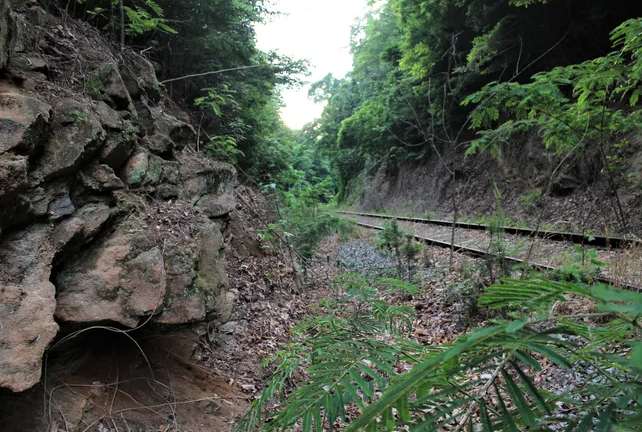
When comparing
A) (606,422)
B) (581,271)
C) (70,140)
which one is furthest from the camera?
(581,271)

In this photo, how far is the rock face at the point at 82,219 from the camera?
2.45m

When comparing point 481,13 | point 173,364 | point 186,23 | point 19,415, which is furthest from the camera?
point 481,13

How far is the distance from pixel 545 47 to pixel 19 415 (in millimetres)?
13390

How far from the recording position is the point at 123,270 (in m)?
3.07

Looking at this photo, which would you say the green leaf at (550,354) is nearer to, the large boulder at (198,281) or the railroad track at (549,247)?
the large boulder at (198,281)

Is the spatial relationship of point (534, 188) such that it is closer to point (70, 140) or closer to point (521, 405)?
point (70, 140)

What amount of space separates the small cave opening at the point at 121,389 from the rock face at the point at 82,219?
251 millimetres

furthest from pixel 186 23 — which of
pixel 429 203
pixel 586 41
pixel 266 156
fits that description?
pixel 429 203

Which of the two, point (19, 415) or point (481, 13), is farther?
point (481, 13)

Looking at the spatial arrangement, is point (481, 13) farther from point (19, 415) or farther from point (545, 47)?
point (19, 415)

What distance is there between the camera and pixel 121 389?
2805mm

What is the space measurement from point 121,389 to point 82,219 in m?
1.47

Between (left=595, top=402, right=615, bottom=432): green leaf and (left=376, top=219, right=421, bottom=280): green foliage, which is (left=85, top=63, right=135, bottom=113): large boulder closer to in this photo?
(left=376, top=219, right=421, bottom=280): green foliage

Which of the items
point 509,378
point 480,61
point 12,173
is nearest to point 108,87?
point 12,173
